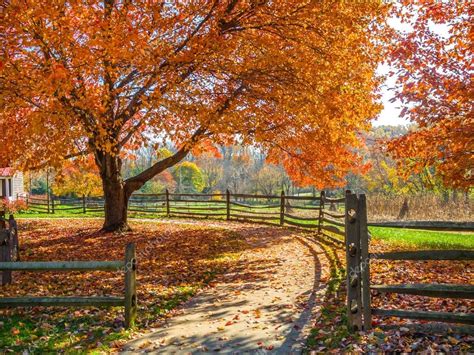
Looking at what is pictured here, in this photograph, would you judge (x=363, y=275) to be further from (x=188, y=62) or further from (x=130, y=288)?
(x=188, y=62)

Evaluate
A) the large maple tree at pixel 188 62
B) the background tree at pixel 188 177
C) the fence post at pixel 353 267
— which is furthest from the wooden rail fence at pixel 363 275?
the background tree at pixel 188 177

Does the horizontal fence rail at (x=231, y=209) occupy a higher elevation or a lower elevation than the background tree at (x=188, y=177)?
lower

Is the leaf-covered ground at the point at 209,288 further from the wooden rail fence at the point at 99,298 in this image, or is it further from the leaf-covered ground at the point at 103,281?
the wooden rail fence at the point at 99,298

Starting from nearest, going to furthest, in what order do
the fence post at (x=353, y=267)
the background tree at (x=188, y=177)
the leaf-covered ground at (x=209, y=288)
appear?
the leaf-covered ground at (x=209, y=288), the fence post at (x=353, y=267), the background tree at (x=188, y=177)

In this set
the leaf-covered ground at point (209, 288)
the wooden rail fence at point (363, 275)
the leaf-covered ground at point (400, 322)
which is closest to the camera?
the leaf-covered ground at point (400, 322)

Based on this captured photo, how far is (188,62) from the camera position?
10578mm

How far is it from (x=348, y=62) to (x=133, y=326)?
29.2 feet

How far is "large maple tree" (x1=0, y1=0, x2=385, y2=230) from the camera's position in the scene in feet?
30.2

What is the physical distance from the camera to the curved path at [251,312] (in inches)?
213

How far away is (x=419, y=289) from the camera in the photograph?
525 centimetres

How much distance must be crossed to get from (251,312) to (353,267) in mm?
2020

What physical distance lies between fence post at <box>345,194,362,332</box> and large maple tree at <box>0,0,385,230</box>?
583cm

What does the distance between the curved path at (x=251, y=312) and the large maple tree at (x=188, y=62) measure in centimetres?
411

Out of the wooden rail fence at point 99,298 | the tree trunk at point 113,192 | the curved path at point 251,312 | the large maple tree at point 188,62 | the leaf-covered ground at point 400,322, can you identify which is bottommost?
the curved path at point 251,312
